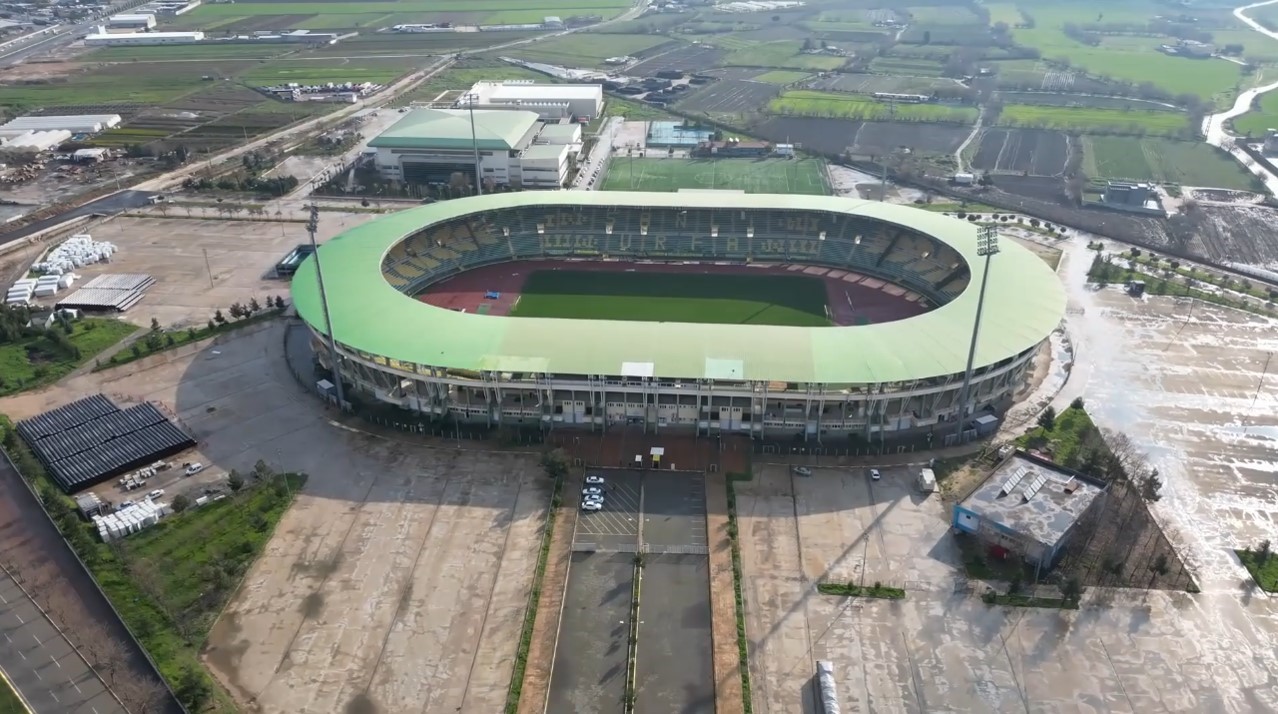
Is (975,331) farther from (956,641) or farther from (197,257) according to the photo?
(197,257)

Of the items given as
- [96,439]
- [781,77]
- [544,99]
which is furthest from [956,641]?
[781,77]

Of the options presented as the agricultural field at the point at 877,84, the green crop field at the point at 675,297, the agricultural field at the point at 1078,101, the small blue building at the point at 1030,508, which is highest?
the agricultural field at the point at 877,84

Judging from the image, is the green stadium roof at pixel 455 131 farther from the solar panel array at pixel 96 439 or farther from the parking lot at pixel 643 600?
the parking lot at pixel 643 600

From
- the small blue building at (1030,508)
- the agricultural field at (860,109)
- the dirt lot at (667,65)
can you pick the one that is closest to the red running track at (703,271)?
the small blue building at (1030,508)

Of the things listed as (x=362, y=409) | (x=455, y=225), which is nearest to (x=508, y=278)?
(x=455, y=225)

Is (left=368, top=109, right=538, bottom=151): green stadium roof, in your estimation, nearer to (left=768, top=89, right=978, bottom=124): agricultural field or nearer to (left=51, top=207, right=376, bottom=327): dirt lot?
(left=51, top=207, right=376, bottom=327): dirt lot

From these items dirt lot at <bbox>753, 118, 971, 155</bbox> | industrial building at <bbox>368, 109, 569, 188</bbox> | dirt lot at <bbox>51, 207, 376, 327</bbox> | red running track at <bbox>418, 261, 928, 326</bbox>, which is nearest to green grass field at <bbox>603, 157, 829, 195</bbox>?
industrial building at <bbox>368, 109, 569, 188</bbox>

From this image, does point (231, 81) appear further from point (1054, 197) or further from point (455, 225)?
point (1054, 197)
